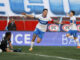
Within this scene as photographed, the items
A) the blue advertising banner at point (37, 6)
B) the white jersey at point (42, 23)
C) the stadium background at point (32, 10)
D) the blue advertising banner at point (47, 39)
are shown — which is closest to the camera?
the white jersey at point (42, 23)

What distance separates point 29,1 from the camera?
23.6 meters

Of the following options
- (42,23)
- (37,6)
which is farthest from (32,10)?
(42,23)

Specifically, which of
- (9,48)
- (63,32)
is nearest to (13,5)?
(63,32)

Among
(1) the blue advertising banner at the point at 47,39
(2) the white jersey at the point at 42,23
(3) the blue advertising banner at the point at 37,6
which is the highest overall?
(3) the blue advertising banner at the point at 37,6

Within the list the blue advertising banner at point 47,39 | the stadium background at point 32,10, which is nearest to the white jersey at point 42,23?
the blue advertising banner at point 47,39

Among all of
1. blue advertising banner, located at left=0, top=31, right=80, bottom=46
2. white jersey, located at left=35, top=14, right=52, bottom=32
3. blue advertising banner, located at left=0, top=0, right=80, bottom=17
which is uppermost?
blue advertising banner, located at left=0, top=0, right=80, bottom=17

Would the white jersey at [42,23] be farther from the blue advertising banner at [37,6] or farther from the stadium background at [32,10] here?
the blue advertising banner at [37,6]

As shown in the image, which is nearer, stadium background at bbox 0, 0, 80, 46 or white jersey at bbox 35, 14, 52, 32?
white jersey at bbox 35, 14, 52, 32

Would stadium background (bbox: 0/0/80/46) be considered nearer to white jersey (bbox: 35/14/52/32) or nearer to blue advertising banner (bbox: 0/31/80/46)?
blue advertising banner (bbox: 0/31/80/46)

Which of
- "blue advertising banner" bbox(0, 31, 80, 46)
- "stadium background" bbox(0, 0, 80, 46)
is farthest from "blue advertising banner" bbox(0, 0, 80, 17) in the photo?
"blue advertising banner" bbox(0, 31, 80, 46)

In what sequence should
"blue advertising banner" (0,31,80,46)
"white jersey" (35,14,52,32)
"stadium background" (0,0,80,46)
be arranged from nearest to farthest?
1. "white jersey" (35,14,52,32)
2. "blue advertising banner" (0,31,80,46)
3. "stadium background" (0,0,80,46)

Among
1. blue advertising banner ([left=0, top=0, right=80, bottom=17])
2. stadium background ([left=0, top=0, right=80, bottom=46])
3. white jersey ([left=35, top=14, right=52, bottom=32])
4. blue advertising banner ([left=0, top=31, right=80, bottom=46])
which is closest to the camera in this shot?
white jersey ([left=35, top=14, right=52, bottom=32])

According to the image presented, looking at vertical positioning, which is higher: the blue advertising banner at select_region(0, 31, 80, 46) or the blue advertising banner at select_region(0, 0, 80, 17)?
the blue advertising banner at select_region(0, 0, 80, 17)

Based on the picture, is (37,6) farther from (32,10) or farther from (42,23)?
(42,23)
